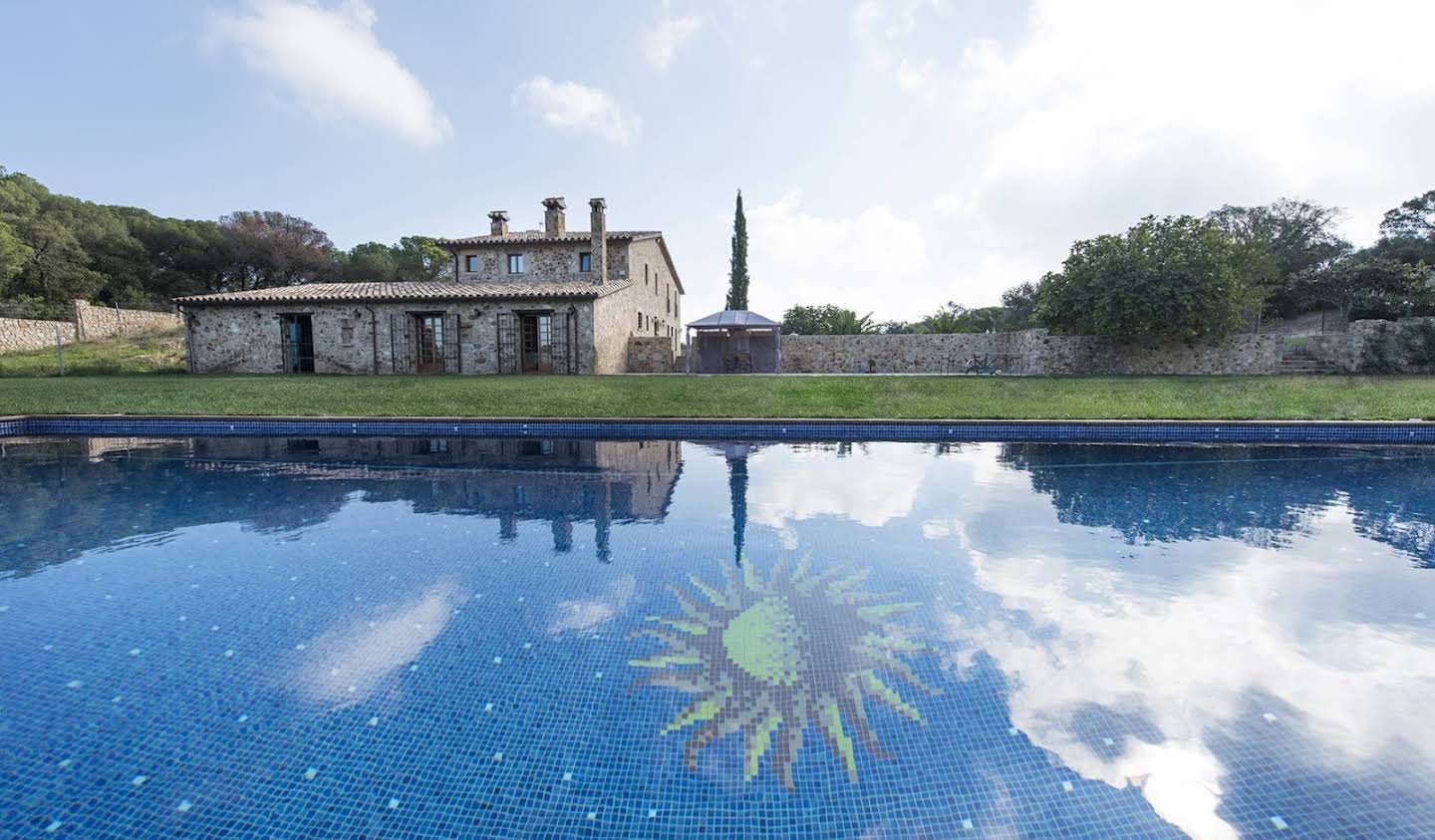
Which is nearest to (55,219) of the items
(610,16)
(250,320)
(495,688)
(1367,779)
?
(250,320)

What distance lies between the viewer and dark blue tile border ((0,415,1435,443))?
10727 mm

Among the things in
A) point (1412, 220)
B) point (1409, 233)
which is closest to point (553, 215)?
point (1409, 233)

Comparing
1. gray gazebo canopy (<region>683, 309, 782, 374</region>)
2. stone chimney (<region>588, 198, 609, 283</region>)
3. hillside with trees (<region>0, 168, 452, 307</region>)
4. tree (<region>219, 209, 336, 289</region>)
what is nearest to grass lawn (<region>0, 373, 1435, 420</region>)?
gray gazebo canopy (<region>683, 309, 782, 374</region>)

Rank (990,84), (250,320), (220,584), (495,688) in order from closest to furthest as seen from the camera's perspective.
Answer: (495,688)
(220,584)
(990,84)
(250,320)

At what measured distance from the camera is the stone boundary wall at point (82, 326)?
22.3 meters

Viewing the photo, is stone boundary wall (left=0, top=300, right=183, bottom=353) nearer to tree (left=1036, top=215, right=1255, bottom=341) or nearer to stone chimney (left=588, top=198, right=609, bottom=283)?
stone chimney (left=588, top=198, right=609, bottom=283)

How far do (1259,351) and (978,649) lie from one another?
2378cm

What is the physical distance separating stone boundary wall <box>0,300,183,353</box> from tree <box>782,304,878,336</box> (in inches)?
1147

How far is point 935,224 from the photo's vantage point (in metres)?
21.7

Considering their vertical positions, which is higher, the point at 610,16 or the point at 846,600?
the point at 610,16

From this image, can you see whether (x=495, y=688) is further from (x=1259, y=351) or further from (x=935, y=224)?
(x=1259, y=351)

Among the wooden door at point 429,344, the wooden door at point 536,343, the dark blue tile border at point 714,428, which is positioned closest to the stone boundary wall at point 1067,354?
the dark blue tile border at point 714,428

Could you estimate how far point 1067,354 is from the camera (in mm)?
21641

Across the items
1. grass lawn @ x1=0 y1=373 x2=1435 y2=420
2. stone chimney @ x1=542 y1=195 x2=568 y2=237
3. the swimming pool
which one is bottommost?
the swimming pool
